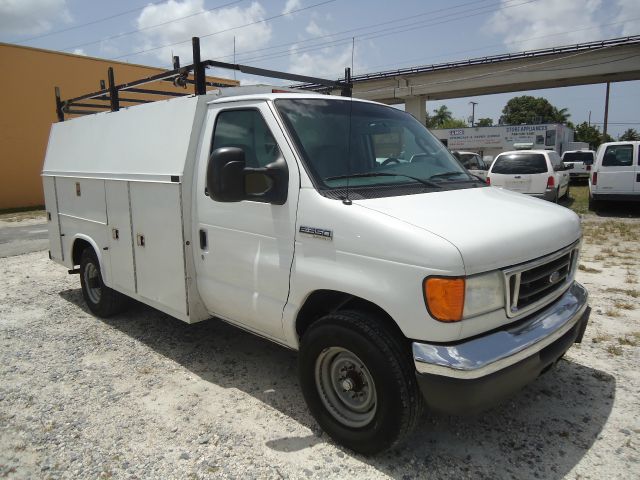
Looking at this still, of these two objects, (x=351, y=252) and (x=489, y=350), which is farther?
(x=351, y=252)

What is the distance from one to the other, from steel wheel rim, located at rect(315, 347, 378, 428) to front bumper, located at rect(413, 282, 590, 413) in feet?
1.53

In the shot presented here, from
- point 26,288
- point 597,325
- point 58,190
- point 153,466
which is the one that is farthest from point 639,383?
point 26,288

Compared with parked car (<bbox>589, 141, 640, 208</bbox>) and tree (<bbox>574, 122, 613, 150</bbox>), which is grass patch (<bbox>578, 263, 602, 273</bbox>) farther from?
tree (<bbox>574, 122, 613, 150</bbox>)

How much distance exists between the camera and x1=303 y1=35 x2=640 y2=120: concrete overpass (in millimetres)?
28672

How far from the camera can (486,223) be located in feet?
8.94

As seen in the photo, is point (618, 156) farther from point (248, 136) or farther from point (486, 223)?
point (248, 136)

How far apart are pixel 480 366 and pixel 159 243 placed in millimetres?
2894

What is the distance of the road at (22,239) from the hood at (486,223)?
9.44m

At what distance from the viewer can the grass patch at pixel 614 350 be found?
14.1 ft

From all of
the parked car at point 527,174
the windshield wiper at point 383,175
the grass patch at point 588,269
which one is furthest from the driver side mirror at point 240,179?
the parked car at point 527,174

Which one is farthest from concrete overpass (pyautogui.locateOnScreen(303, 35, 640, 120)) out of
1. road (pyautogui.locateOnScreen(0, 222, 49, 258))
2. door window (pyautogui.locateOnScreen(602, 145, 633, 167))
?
road (pyautogui.locateOnScreen(0, 222, 49, 258))

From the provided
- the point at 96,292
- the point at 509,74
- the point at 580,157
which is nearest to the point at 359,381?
the point at 96,292

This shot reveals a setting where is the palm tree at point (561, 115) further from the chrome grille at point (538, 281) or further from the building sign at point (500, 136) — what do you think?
the chrome grille at point (538, 281)

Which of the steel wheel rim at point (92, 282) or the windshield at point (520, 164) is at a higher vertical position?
the windshield at point (520, 164)
